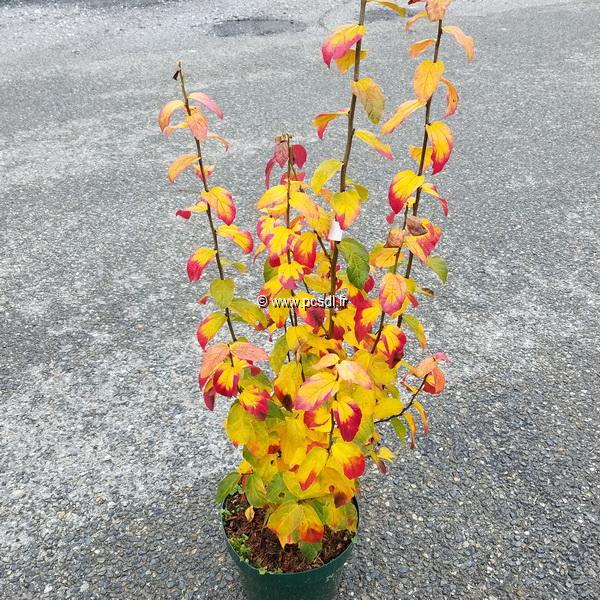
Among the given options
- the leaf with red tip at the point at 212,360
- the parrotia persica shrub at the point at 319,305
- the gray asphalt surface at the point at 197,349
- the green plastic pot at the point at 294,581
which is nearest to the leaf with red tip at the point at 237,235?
the parrotia persica shrub at the point at 319,305

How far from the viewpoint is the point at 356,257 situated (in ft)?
3.98

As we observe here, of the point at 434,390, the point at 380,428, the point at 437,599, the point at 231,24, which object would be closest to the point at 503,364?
the point at 380,428

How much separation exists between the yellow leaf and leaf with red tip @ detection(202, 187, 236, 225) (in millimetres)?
323

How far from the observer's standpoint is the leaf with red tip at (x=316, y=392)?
1.11 m

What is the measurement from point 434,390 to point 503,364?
1424mm

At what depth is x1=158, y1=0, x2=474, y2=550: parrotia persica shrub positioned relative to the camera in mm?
1120

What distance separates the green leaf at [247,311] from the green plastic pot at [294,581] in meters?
0.71

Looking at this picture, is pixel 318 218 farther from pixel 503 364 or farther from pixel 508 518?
pixel 503 364

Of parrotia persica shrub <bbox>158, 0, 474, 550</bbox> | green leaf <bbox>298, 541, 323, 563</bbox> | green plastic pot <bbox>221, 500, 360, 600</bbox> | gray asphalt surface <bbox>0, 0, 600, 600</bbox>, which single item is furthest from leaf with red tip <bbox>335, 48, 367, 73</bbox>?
gray asphalt surface <bbox>0, 0, 600, 600</bbox>

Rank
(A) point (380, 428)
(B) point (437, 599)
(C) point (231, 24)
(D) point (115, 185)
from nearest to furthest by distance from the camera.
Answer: (B) point (437, 599), (A) point (380, 428), (D) point (115, 185), (C) point (231, 24)

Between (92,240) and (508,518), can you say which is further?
(92,240)

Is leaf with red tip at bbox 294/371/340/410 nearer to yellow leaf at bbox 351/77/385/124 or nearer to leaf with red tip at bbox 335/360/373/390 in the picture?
leaf with red tip at bbox 335/360/373/390

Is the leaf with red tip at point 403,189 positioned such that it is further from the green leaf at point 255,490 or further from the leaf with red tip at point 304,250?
the green leaf at point 255,490

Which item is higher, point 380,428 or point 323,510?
point 323,510
